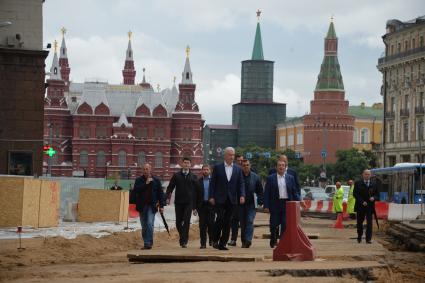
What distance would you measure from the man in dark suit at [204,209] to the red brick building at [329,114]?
157 meters

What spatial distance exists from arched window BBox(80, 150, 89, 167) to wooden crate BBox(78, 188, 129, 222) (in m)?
121

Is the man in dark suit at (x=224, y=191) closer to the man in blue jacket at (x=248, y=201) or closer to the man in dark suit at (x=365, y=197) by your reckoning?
the man in blue jacket at (x=248, y=201)

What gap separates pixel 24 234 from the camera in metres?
22.4

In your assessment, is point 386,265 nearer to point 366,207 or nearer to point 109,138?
point 366,207

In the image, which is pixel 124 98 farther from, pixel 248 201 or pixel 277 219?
pixel 277 219

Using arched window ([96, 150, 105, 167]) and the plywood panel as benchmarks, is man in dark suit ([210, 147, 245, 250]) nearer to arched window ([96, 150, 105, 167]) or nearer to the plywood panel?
the plywood panel

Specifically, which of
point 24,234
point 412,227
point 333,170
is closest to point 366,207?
point 412,227

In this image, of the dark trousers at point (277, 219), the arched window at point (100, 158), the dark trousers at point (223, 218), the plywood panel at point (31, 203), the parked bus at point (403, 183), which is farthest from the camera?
the arched window at point (100, 158)

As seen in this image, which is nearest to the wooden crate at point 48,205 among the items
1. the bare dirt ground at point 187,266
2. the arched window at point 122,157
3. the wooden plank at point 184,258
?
the bare dirt ground at point 187,266

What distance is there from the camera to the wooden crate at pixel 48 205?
26.6m

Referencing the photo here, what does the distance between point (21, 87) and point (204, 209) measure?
19631mm

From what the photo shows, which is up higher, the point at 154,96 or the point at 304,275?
the point at 154,96

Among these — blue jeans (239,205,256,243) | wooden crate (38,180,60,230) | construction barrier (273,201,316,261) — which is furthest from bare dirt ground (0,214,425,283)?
wooden crate (38,180,60,230)

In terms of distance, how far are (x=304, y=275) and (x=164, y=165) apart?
14082 centimetres
